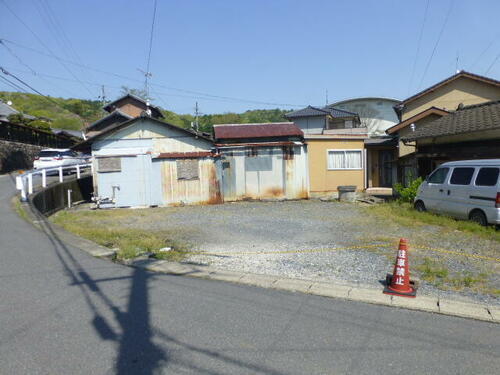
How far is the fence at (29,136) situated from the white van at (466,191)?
27165 mm

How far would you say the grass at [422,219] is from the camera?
813 cm

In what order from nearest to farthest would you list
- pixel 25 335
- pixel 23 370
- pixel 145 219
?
pixel 23 370 < pixel 25 335 < pixel 145 219

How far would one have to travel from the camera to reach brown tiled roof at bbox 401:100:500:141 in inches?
450

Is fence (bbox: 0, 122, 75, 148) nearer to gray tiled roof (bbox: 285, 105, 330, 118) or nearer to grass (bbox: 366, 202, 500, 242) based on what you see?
gray tiled roof (bbox: 285, 105, 330, 118)

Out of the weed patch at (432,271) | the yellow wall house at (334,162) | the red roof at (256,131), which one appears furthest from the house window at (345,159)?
the weed patch at (432,271)

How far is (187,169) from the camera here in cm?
1513

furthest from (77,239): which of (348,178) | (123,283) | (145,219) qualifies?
(348,178)

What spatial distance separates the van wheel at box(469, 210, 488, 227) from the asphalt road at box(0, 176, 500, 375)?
18.4 ft

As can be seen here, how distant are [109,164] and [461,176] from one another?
12732mm

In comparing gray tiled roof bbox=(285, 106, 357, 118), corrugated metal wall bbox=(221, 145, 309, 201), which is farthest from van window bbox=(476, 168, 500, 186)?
gray tiled roof bbox=(285, 106, 357, 118)

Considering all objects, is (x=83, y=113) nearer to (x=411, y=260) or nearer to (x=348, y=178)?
(x=348, y=178)

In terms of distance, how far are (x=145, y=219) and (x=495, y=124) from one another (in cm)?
1134

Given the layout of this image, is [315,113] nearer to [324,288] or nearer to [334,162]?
[334,162]

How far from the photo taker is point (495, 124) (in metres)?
10.9
